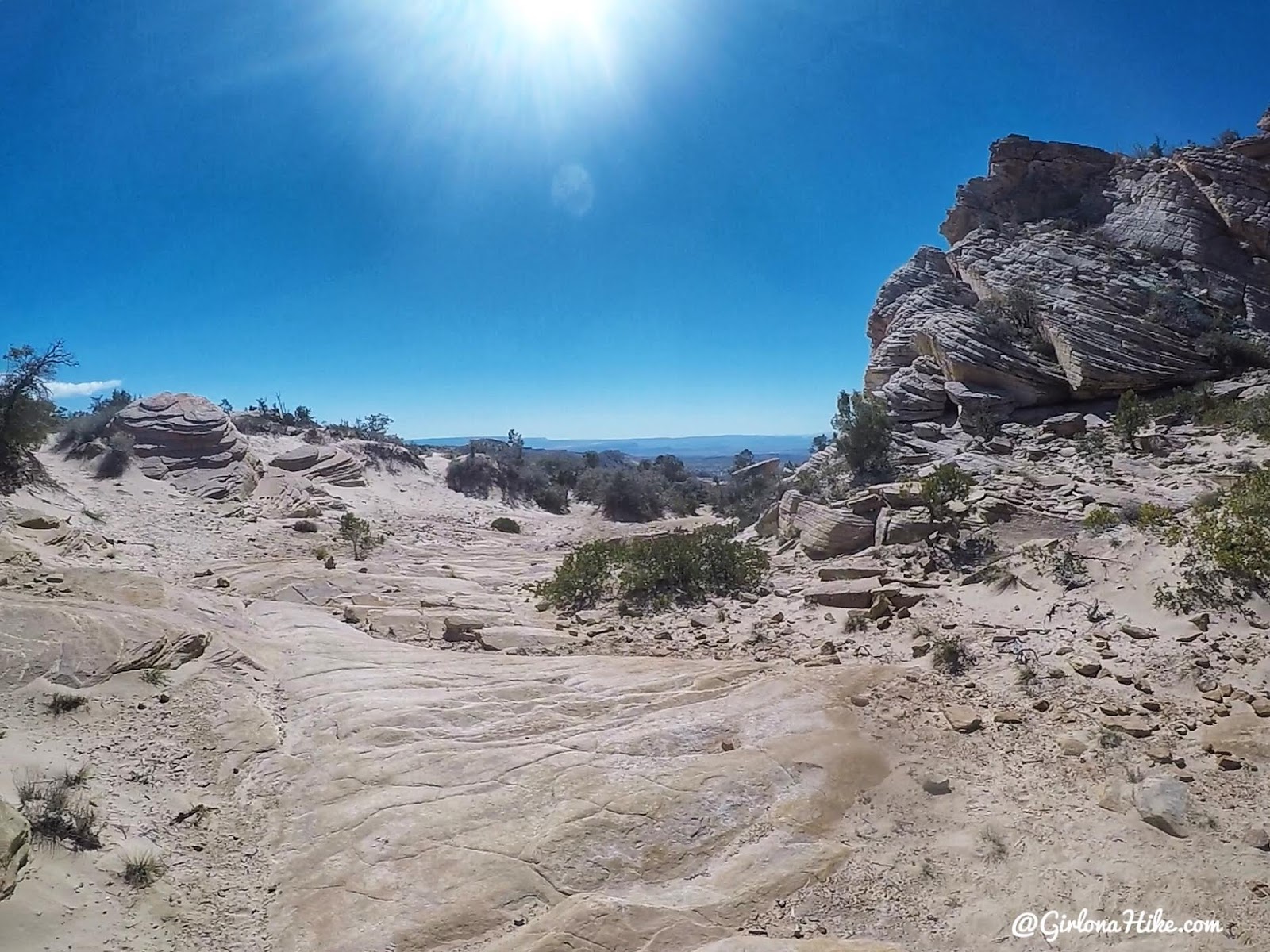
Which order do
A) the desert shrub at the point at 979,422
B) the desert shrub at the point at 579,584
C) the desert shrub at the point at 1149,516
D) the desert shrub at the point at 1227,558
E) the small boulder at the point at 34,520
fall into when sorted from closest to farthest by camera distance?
the desert shrub at the point at 1227,558
the desert shrub at the point at 1149,516
the small boulder at the point at 34,520
the desert shrub at the point at 579,584
the desert shrub at the point at 979,422

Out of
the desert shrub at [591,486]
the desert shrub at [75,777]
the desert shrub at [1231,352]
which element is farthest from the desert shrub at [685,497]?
the desert shrub at [75,777]

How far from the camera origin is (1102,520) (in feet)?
30.2

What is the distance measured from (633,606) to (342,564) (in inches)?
268

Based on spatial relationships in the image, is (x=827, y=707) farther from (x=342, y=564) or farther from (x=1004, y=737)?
(x=342, y=564)

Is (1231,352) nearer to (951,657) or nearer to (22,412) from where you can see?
(951,657)

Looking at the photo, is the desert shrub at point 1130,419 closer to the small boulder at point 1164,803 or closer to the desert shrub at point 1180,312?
the desert shrub at point 1180,312

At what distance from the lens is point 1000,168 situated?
75.0 ft

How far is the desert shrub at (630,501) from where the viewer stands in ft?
82.1

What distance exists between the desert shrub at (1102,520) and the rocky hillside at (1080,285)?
763cm

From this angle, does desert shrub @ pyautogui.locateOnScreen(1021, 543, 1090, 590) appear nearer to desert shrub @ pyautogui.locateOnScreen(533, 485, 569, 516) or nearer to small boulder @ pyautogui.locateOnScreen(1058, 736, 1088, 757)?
small boulder @ pyautogui.locateOnScreen(1058, 736, 1088, 757)

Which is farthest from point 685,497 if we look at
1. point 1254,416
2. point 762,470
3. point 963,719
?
point 963,719

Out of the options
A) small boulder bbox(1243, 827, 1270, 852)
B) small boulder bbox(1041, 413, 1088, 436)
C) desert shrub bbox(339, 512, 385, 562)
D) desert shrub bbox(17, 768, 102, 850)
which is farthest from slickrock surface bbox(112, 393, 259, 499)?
small boulder bbox(1041, 413, 1088, 436)

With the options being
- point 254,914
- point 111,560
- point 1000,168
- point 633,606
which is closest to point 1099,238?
point 1000,168

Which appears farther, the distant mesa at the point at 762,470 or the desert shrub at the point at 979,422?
the distant mesa at the point at 762,470
